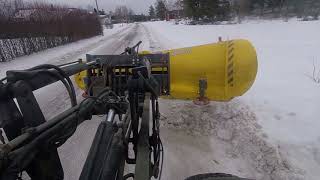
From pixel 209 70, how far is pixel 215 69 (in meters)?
0.10

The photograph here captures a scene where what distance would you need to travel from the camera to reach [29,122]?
61.6 inches

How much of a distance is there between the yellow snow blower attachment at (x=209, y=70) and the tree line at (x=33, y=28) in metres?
12.2

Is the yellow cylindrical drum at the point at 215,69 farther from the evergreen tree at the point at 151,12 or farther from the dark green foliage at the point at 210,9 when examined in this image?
the evergreen tree at the point at 151,12

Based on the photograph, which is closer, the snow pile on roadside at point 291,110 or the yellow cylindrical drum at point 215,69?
the snow pile on roadside at point 291,110

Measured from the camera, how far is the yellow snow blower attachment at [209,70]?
176 inches

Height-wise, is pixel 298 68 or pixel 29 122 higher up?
pixel 29 122

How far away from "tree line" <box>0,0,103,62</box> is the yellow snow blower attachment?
1217 centimetres

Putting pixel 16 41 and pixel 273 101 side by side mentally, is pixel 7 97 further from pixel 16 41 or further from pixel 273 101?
pixel 16 41

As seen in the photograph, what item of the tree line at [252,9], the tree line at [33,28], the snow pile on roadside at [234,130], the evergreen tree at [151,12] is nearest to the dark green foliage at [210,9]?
the tree line at [252,9]

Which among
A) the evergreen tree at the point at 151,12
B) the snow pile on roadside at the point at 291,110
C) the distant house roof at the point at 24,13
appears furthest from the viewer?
the evergreen tree at the point at 151,12

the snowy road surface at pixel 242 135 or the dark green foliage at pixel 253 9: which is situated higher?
the dark green foliage at pixel 253 9

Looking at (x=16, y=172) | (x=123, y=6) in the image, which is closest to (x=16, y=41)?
(x=16, y=172)

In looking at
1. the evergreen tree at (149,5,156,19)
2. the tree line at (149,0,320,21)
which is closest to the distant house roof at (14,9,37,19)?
the tree line at (149,0,320,21)

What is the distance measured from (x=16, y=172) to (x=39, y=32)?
63.3 ft
